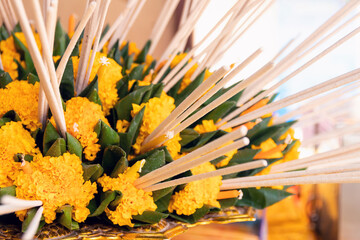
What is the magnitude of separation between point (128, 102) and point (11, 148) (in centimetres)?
13

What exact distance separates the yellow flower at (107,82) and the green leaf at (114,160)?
68 mm

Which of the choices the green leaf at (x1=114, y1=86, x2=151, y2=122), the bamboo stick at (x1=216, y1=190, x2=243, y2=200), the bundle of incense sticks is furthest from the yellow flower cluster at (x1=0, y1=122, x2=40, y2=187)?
the bamboo stick at (x1=216, y1=190, x2=243, y2=200)

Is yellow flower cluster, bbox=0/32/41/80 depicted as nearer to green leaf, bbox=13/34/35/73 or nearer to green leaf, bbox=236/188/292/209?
green leaf, bbox=13/34/35/73

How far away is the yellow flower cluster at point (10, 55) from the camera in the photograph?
463mm

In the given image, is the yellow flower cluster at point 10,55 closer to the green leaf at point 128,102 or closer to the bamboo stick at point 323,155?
the green leaf at point 128,102

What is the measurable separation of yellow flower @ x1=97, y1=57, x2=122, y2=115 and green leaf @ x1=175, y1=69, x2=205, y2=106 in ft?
0.28

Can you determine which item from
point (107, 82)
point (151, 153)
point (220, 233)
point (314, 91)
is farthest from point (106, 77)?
point (220, 233)

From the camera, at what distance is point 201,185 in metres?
0.40

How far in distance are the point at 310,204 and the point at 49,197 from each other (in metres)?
2.33

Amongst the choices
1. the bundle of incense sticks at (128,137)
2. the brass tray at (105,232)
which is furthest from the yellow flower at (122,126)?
the brass tray at (105,232)

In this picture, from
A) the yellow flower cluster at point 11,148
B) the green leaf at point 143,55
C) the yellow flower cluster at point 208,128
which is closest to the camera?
the yellow flower cluster at point 11,148

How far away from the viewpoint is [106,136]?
0.38 meters

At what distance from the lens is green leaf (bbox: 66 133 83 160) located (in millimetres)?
354

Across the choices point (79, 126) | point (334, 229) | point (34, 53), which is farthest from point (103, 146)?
point (334, 229)
